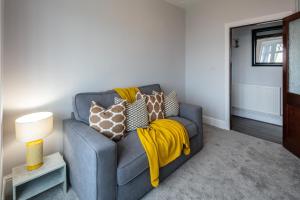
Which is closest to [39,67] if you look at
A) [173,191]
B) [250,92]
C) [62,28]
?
[62,28]

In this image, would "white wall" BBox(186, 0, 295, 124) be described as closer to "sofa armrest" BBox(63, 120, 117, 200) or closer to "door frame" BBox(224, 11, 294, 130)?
"door frame" BBox(224, 11, 294, 130)

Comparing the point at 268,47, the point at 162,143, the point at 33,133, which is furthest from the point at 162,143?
the point at 268,47

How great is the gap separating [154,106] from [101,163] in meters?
1.28

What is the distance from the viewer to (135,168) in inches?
59.7

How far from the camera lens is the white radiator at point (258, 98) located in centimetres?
350

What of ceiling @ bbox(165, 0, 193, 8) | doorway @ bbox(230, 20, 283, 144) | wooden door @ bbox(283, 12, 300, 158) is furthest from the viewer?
doorway @ bbox(230, 20, 283, 144)

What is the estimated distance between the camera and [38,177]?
167cm

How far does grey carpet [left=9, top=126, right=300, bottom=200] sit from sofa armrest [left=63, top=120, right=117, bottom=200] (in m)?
0.37

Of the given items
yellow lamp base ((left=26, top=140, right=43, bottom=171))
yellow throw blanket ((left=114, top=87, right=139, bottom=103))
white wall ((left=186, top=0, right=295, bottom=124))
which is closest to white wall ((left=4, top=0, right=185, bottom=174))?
yellow throw blanket ((left=114, top=87, right=139, bottom=103))

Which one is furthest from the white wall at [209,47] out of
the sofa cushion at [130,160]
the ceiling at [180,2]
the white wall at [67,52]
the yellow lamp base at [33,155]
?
the yellow lamp base at [33,155]

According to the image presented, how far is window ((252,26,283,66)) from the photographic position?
3.54 m

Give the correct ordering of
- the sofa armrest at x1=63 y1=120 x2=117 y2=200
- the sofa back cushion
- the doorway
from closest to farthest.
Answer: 1. the sofa armrest at x1=63 y1=120 x2=117 y2=200
2. the sofa back cushion
3. the doorway

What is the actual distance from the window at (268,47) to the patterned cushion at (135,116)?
315cm

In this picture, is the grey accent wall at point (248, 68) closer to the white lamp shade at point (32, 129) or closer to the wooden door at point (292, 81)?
the wooden door at point (292, 81)
